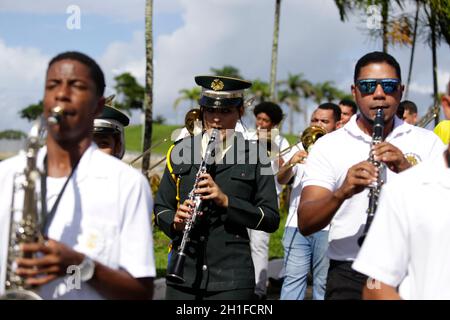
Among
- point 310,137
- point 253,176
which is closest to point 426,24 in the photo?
point 310,137

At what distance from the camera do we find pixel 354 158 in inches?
185

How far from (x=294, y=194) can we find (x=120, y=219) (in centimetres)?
490

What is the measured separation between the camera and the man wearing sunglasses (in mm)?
4613

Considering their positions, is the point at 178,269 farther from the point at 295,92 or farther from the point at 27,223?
the point at 295,92

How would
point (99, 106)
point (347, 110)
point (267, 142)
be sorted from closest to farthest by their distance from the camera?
point (99, 106) → point (267, 142) → point (347, 110)

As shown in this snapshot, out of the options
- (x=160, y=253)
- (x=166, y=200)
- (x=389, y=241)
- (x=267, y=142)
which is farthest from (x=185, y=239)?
(x=160, y=253)

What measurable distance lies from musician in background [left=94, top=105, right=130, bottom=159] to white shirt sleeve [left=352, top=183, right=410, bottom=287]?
7.84 feet

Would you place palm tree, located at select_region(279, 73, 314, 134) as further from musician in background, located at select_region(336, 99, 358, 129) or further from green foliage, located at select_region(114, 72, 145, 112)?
musician in background, located at select_region(336, 99, 358, 129)

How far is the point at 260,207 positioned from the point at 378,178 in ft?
4.44

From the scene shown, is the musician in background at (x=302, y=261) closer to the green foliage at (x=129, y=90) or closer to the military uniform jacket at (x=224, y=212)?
the military uniform jacket at (x=224, y=212)

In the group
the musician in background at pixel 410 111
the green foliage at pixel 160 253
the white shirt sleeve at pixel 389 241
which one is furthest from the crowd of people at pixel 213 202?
the green foliage at pixel 160 253

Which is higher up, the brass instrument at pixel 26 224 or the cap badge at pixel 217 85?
the cap badge at pixel 217 85

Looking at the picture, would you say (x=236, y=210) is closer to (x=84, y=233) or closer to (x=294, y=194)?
(x=84, y=233)

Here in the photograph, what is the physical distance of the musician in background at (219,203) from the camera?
5.20 meters
